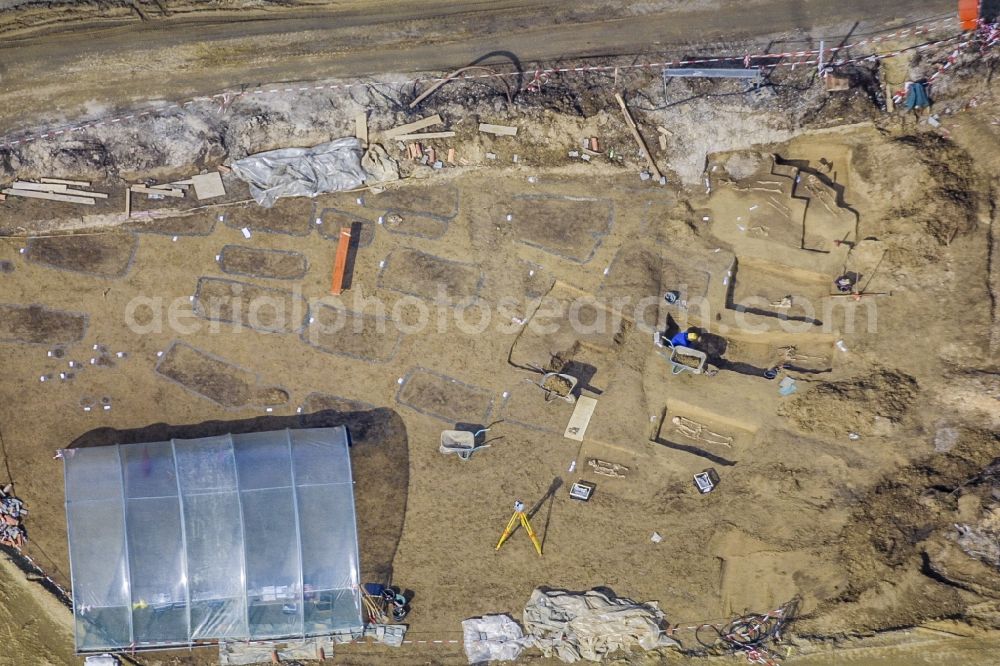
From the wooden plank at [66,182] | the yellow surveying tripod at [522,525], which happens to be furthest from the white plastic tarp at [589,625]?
the wooden plank at [66,182]

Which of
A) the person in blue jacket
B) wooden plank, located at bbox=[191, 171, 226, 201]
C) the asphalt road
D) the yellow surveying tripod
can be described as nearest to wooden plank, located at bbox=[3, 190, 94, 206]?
the asphalt road

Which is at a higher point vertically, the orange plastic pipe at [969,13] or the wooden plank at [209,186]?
the orange plastic pipe at [969,13]

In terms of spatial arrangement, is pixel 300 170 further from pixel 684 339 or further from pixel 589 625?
pixel 589 625

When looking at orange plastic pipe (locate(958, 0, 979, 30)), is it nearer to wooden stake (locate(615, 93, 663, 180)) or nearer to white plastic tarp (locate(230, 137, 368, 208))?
wooden stake (locate(615, 93, 663, 180))

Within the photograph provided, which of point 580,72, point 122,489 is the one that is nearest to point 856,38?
point 580,72

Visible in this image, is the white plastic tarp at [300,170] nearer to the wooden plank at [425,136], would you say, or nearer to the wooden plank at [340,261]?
the wooden plank at [425,136]
